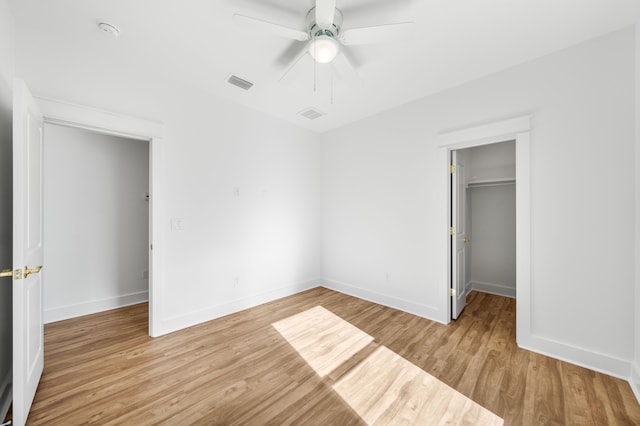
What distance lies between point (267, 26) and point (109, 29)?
1.46 metres

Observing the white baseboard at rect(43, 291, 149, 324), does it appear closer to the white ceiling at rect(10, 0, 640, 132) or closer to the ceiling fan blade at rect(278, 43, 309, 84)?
the white ceiling at rect(10, 0, 640, 132)

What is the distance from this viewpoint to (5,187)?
6.32ft

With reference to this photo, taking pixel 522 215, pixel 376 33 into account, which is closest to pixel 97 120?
pixel 376 33

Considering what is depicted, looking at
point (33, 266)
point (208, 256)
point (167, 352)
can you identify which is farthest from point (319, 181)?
point (33, 266)

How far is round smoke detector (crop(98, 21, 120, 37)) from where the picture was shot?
6.76 ft

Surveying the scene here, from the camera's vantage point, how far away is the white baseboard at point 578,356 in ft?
6.82

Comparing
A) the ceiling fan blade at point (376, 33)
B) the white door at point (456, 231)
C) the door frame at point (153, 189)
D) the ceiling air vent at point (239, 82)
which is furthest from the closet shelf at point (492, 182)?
the door frame at point (153, 189)

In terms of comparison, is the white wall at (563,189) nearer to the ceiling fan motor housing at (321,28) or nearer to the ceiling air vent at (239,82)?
the ceiling fan motor housing at (321,28)

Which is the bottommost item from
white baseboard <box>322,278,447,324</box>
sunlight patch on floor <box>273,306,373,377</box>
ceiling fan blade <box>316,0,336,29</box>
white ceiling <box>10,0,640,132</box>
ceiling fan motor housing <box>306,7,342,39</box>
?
sunlight patch on floor <box>273,306,373,377</box>

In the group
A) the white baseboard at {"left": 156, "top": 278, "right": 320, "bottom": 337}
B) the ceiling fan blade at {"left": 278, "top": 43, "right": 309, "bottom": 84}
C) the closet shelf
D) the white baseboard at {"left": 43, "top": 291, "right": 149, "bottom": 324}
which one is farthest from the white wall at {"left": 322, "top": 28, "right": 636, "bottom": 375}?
the white baseboard at {"left": 43, "top": 291, "right": 149, "bottom": 324}

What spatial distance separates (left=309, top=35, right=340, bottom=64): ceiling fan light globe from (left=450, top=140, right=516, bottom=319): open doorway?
2584mm

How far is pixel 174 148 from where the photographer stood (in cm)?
297

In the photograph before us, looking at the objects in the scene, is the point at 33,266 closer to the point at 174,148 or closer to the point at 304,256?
the point at 174,148

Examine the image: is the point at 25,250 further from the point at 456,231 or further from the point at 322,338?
the point at 456,231
